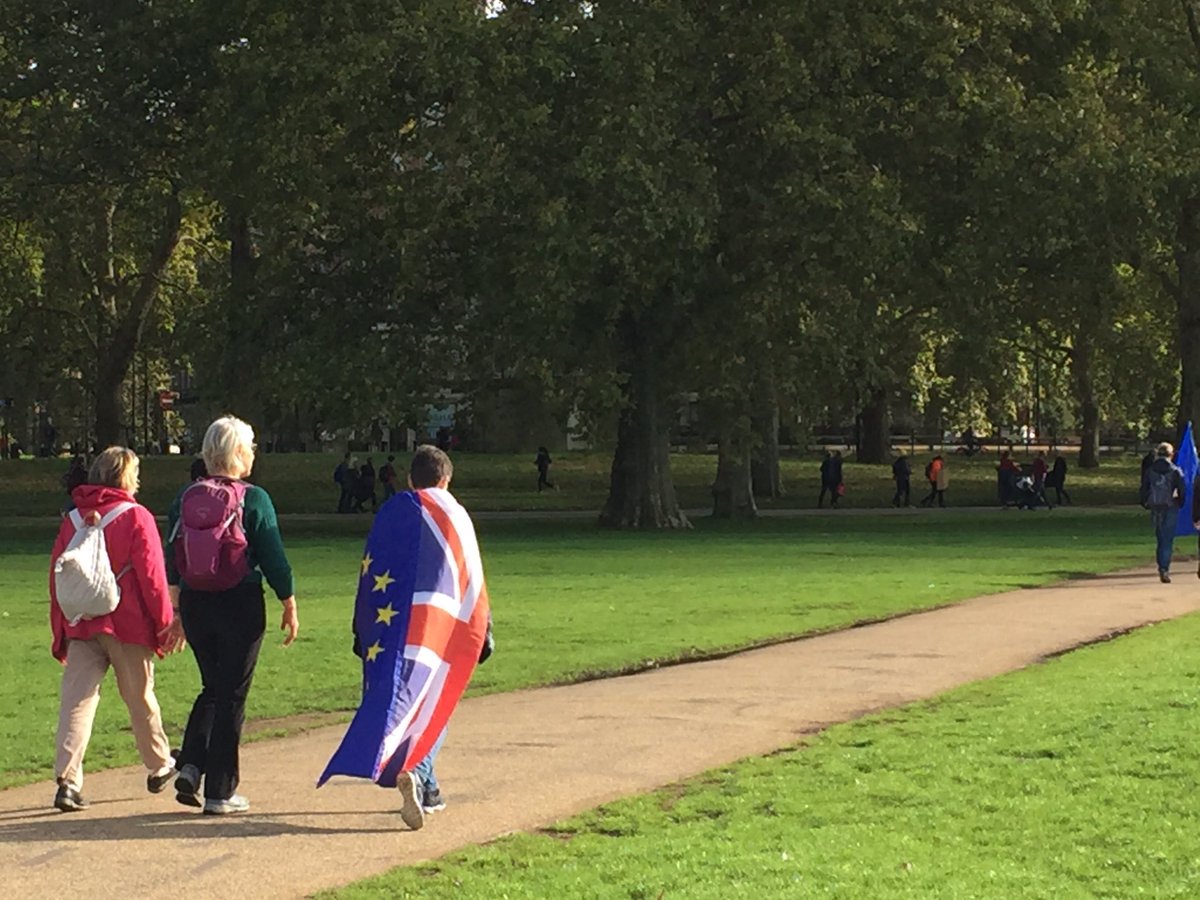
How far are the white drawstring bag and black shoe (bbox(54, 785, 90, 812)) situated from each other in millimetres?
746

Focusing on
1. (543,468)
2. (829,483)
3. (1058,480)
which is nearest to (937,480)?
(829,483)

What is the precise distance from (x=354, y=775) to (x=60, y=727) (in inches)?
60.6

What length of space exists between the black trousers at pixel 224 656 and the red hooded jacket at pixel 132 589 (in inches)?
7.3

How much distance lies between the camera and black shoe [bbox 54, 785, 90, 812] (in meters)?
9.01

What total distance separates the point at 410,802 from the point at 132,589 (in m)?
1.71

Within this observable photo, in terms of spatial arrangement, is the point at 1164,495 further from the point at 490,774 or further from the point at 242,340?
the point at 242,340

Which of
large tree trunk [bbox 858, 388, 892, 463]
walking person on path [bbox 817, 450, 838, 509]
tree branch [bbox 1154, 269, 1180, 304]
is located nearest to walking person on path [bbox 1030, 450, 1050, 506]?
walking person on path [bbox 817, 450, 838, 509]

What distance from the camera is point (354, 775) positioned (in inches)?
337

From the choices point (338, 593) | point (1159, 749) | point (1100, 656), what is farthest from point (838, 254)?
point (1159, 749)

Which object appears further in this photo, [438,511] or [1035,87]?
[1035,87]

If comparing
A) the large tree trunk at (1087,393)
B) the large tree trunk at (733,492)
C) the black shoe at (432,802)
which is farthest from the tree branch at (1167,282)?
the black shoe at (432,802)

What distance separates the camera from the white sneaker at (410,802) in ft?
27.9

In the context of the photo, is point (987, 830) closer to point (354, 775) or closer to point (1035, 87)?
point (354, 775)

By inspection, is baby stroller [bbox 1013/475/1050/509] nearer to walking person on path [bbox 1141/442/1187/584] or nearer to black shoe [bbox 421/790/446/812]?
walking person on path [bbox 1141/442/1187/584]
